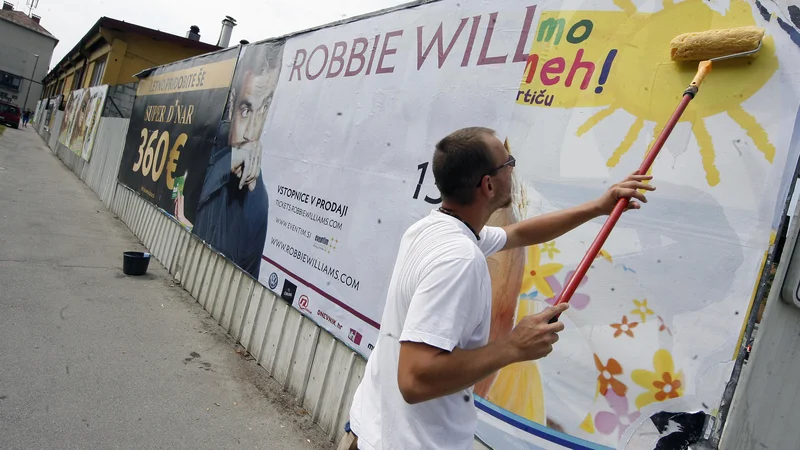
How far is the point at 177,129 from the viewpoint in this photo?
26.5 ft

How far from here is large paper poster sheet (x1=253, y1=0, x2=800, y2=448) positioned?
6.26ft

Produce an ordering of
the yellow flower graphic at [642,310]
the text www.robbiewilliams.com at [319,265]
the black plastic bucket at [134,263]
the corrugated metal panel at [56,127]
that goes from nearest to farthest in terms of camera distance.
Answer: the yellow flower graphic at [642,310] → the text www.robbiewilliams.com at [319,265] → the black plastic bucket at [134,263] → the corrugated metal panel at [56,127]

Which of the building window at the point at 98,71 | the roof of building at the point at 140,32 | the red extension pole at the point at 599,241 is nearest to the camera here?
the red extension pole at the point at 599,241

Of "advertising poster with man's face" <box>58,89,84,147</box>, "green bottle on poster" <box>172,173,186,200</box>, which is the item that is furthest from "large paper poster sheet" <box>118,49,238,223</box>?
"advertising poster with man's face" <box>58,89,84,147</box>

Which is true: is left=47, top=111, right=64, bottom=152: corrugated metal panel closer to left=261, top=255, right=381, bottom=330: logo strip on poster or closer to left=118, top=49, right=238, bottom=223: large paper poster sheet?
left=118, top=49, right=238, bottom=223: large paper poster sheet

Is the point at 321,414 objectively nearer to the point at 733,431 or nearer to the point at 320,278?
the point at 320,278

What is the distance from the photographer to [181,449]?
334 centimetres

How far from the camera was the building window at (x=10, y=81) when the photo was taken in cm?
5619

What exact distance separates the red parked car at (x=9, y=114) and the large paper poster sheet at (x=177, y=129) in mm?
35767

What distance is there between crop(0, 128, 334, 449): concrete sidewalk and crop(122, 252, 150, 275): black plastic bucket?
0.13 meters

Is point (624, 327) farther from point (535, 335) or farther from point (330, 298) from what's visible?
point (330, 298)

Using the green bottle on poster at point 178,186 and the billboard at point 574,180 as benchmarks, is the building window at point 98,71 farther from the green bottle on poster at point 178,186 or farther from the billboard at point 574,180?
the billboard at point 574,180

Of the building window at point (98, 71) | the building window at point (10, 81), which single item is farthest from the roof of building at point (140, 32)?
the building window at point (10, 81)

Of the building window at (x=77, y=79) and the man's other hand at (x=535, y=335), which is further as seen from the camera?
the building window at (x=77, y=79)
